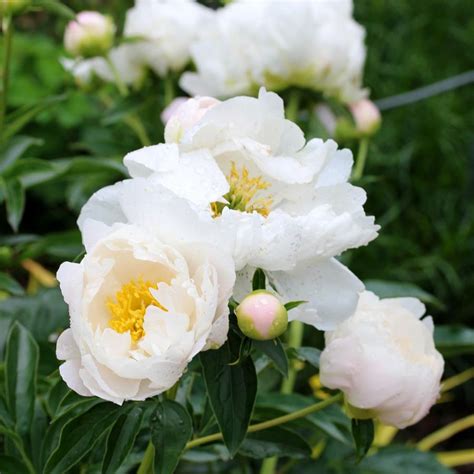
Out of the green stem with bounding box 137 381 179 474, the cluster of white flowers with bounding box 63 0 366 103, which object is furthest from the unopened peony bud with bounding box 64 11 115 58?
the green stem with bounding box 137 381 179 474

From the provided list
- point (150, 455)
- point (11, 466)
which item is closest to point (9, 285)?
point (11, 466)

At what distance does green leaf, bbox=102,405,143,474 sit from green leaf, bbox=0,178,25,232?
0.33 meters

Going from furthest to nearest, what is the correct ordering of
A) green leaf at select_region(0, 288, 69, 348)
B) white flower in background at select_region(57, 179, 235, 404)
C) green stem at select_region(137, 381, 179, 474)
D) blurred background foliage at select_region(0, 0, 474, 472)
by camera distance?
blurred background foliage at select_region(0, 0, 474, 472), green leaf at select_region(0, 288, 69, 348), green stem at select_region(137, 381, 179, 474), white flower in background at select_region(57, 179, 235, 404)

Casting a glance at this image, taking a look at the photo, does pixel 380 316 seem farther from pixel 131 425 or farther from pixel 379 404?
pixel 131 425

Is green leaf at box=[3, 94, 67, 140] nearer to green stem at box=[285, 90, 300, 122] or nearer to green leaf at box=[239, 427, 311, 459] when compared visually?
green stem at box=[285, 90, 300, 122]

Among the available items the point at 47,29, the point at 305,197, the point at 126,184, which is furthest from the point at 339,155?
the point at 47,29

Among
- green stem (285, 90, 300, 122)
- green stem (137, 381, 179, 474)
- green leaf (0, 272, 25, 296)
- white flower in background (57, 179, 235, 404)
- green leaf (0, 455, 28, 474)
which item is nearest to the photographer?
white flower in background (57, 179, 235, 404)

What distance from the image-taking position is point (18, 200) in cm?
93

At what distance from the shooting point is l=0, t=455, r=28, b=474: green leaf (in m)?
0.76

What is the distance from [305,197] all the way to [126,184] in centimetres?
12

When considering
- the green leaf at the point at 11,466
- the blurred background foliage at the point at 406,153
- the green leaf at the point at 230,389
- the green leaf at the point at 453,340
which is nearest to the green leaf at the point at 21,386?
the green leaf at the point at 11,466

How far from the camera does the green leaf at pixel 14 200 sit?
3.00 ft

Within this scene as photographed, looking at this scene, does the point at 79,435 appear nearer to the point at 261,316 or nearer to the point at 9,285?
the point at 261,316

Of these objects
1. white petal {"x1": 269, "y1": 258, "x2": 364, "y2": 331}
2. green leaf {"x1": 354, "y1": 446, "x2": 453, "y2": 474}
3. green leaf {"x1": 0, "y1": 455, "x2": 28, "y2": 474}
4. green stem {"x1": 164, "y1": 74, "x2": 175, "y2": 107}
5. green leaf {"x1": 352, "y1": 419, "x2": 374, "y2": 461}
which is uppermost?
white petal {"x1": 269, "y1": 258, "x2": 364, "y2": 331}
